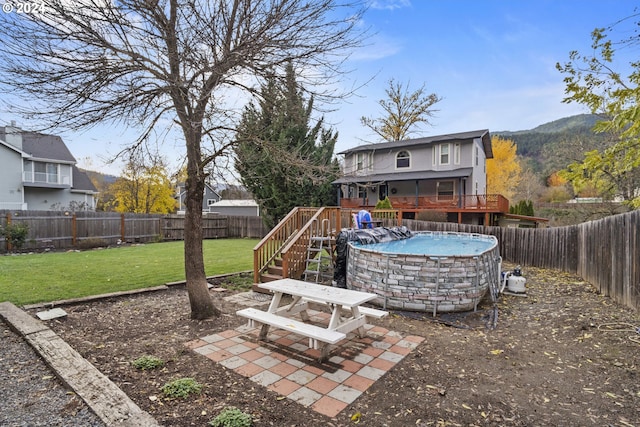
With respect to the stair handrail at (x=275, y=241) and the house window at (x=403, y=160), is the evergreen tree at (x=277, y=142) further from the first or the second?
A: the house window at (x=403, y=160)

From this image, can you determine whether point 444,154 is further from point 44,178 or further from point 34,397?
point 44,178

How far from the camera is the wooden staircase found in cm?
681

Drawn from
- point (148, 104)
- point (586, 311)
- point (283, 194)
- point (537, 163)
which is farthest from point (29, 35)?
point (537, 163)

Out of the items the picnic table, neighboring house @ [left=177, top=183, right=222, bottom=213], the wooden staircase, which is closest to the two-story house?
neighboring house @ [left=177, top=183, right=222, bottom=213]

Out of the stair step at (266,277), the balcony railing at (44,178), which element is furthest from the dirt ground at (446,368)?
the balcony railing at (44,178)

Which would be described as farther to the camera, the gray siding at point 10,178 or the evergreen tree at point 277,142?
the gray siding at point 10,178

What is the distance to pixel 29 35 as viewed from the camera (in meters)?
3.64

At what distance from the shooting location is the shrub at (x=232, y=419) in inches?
96.1

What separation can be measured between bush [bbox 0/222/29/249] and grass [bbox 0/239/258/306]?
2671 mm

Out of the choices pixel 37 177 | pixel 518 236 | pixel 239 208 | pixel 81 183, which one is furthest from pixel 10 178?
pixel 518 236

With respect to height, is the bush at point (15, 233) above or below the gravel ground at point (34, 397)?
above

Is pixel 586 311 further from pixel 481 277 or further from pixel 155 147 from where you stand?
pixel 155 147

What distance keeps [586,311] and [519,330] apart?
1.63m

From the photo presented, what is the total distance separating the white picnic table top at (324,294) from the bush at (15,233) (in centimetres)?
1314
